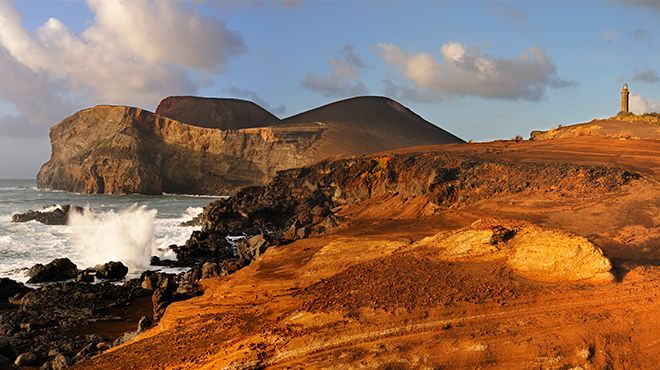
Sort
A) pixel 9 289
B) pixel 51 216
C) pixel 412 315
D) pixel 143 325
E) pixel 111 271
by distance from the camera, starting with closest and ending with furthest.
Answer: pixel 412 315, pixel 143 325, pixel 9 289, pixel 111 271, pixel 51 216

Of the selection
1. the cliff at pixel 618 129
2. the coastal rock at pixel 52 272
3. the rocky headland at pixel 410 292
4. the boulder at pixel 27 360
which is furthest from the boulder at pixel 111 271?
the cliff at pixel 618 129

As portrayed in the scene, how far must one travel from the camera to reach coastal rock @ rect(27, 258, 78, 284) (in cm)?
1765

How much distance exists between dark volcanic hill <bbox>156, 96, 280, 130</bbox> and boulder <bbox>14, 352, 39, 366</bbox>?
77978 mm

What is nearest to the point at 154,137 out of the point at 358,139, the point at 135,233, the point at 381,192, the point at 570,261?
the point at 358,139

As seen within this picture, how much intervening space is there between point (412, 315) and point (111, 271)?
1399cm

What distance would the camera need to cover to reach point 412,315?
25.8 ft

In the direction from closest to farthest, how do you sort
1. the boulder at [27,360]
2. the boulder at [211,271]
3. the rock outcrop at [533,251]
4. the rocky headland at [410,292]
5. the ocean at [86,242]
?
the rocky headland at [410,292]
the rock outcrop at [533,251]
the boulder at [27,360]
the boulder at [211,271]
the ocean at [86,242]

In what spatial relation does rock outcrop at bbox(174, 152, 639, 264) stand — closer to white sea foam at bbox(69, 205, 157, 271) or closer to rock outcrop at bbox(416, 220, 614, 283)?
rock outcrop at bbox(416, 220, 614, 283)

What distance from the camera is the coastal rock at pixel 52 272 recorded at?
17.6 m

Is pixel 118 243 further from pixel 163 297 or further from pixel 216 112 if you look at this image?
pixel 216 112

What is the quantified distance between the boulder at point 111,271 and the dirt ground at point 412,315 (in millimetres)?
8000

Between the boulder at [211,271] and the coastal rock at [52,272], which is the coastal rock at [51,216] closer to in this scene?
the coastal rock at [52,272]

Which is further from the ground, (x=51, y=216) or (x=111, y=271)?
(x=51, y=216)

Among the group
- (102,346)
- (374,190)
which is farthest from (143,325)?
(374,190)
